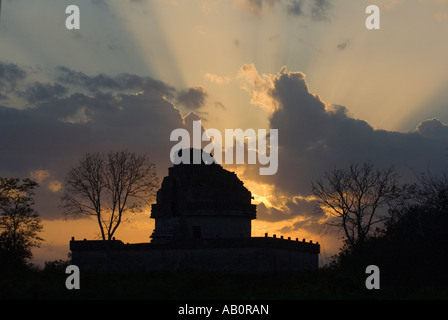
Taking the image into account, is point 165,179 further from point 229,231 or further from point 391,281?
point 391,281

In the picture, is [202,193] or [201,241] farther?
[202,193]

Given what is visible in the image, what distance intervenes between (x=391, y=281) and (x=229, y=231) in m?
16.7

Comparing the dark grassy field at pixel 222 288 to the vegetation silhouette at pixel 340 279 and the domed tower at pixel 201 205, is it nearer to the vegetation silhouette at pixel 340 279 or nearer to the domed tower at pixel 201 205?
the vegetation silhouette at pixel 340 279

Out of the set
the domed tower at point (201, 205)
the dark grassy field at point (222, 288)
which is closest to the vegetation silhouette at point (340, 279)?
the dark grassy field at point (222, 288)

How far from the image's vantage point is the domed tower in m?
A: 52.1

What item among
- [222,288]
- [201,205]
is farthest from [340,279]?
[201,205]

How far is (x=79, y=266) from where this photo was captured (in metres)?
51.4

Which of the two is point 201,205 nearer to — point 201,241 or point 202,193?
point 202,193

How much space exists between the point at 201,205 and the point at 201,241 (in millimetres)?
4953

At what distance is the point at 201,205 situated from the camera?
52156mm

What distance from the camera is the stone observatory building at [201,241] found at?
47406 millimetres
